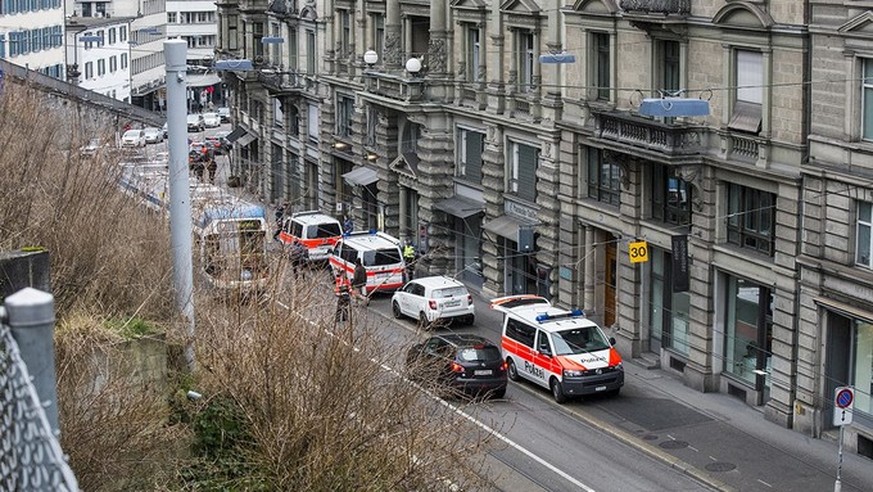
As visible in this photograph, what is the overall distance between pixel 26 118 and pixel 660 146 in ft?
56.3

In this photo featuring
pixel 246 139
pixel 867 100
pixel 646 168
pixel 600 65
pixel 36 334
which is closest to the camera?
pixel 36 334

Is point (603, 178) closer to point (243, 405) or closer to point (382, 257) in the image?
point (382, 257)

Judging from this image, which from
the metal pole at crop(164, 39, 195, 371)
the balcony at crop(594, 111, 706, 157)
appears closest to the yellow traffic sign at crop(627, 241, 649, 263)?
the balcony at crop(594, 111, 706, 157)

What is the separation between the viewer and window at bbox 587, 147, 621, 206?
46312 millimetres

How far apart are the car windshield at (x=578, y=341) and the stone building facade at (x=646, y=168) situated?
297 centimetres

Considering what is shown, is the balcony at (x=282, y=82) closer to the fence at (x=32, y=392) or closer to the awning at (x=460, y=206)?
the awning at (x=460, y=206)

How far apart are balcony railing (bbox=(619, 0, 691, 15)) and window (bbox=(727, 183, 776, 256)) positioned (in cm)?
512

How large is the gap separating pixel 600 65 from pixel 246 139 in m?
43.2

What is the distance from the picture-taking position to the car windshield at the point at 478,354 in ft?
128

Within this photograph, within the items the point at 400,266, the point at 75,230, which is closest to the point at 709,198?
the point at 400,266

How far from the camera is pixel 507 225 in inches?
2073

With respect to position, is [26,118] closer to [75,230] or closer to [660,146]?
[75,230]

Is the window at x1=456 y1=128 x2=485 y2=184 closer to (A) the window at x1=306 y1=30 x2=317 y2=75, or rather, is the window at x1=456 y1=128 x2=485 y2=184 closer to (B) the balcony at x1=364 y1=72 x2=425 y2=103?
(B) the balcony at x1=364 y1=72 x2=425 y2=103

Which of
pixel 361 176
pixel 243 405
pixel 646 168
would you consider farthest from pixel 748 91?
pixel 361 176
